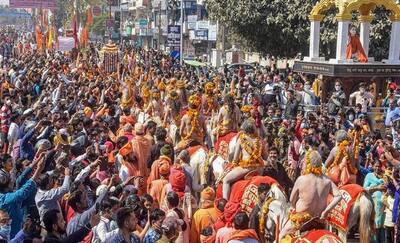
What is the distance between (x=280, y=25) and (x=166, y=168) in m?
23.8

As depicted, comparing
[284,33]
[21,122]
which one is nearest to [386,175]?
[21,122]

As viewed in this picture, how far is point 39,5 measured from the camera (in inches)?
2165

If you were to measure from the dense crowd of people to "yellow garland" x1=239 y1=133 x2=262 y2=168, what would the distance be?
0.02m

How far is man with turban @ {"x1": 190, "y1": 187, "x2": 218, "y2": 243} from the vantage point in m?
7.66

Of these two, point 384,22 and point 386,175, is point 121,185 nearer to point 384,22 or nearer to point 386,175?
point 386,175

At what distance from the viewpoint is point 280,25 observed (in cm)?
3177

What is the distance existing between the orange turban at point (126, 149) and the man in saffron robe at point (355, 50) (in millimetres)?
14364

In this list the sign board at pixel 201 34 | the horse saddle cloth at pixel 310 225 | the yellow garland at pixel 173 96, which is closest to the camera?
the horse saddle cloth at pixel 310 225

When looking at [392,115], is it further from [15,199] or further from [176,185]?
[15,199]

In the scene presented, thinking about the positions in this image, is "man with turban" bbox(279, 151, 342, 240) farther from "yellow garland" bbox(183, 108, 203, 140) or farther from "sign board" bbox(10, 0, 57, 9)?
"sign board" bbox(10, 0, 57, 9)

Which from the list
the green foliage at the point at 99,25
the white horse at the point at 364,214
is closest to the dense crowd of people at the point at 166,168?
the white horse at the point at 364,214

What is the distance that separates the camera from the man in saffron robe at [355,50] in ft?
75.3

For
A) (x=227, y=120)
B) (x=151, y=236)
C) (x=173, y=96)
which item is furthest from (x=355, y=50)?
(x=151, y=236)

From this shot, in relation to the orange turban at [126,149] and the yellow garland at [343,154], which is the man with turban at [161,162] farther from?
the yellow garland at [343,154]
